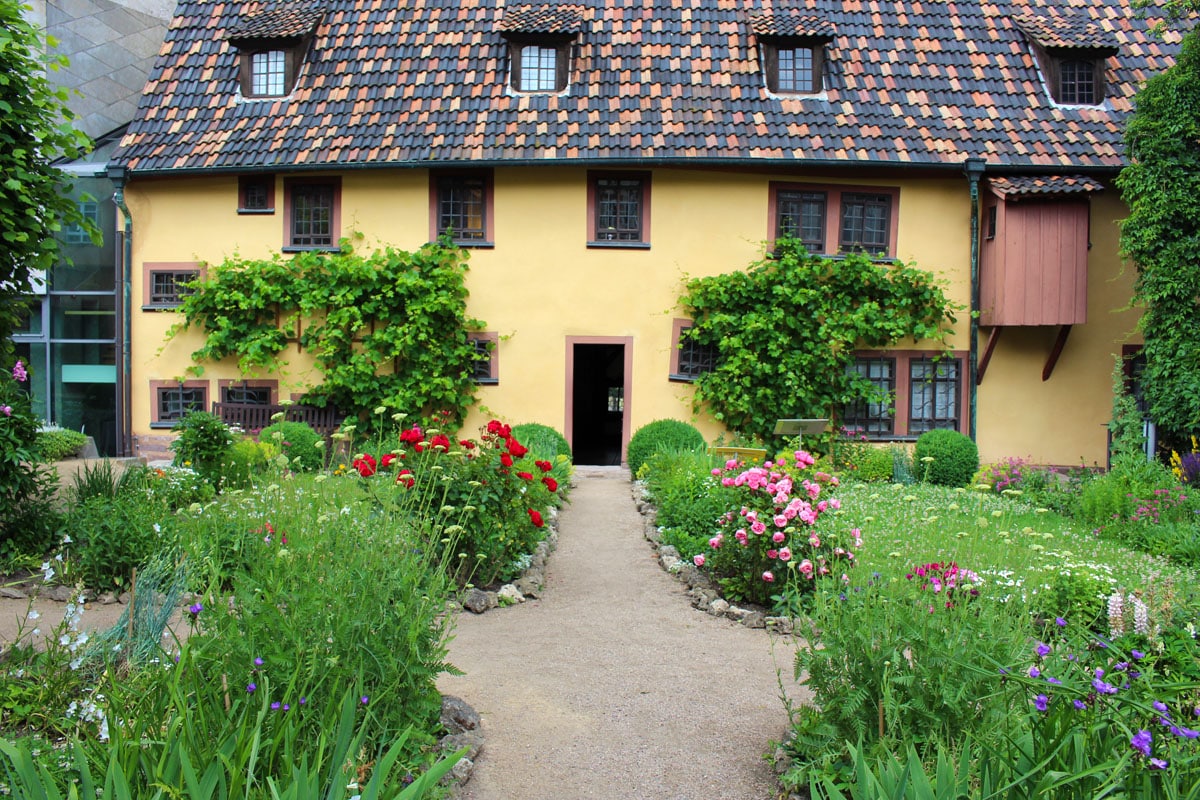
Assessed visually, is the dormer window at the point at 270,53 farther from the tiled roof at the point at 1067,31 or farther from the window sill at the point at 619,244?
the tiled roof at the point at 1067,31

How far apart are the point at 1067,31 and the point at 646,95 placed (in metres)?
6.63

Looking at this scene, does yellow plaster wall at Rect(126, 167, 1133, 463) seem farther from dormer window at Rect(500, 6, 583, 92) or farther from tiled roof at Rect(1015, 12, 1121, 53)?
tiled roof at Rect(1015, 12, 1121, 53)

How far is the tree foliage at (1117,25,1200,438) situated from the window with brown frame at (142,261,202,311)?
13.5m

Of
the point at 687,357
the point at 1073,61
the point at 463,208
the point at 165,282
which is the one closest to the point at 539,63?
the point at 463,208

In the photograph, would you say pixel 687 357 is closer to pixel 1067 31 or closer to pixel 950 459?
pixel 950 459

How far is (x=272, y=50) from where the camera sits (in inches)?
596

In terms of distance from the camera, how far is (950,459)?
1336cm

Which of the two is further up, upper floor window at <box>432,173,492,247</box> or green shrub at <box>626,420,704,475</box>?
upper floor window at <box>432,173,492,247</box>

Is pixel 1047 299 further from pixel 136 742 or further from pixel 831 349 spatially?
pixel 136 742

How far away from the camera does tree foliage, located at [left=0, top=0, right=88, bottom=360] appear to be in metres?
6.95

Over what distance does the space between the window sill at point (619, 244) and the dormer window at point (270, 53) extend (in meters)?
5.45

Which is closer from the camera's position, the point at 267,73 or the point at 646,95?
the point at 646,95

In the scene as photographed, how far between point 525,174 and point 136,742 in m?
12.2

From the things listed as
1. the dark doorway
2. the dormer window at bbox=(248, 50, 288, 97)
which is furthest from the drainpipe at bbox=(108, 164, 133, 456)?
the dark doorway
